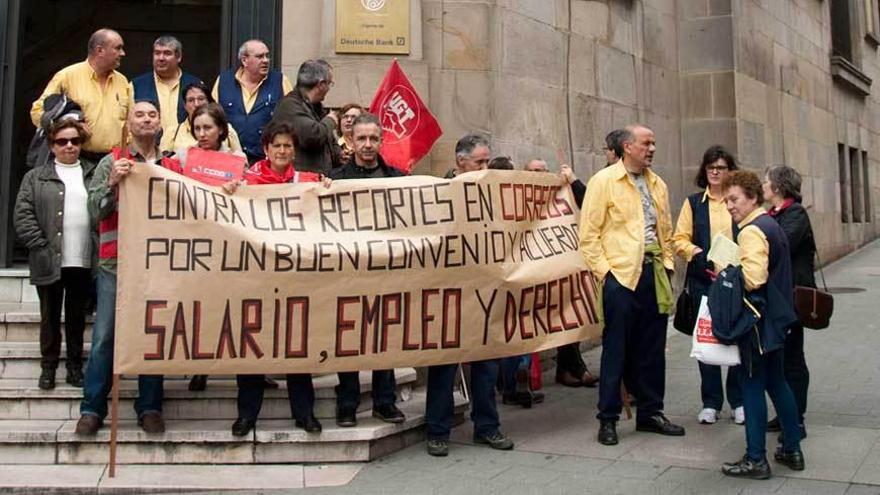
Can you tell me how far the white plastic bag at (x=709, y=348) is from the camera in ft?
14.1

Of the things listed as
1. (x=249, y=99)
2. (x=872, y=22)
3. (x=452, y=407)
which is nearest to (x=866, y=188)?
(x=872, y=22)

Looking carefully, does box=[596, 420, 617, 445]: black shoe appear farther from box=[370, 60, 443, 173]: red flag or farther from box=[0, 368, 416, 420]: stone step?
box=[370, 60, 443, 173]: red flag

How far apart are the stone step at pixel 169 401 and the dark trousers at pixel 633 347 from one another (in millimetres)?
1844

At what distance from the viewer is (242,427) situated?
15.3 ft

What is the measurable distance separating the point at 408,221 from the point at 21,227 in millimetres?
2461

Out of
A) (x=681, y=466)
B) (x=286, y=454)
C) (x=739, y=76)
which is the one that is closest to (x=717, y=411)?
(x=681, y=466)

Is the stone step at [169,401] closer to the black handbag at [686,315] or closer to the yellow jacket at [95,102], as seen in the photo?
the yellow jacket at [95,102]

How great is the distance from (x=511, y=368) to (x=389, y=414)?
4.91 feet

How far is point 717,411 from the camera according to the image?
5.59 m

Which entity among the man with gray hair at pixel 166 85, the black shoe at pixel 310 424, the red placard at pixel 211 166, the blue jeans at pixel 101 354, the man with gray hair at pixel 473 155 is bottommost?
the black shoe at pixel 310 424

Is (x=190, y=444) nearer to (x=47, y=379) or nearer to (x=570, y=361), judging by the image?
(x=47, y=379)

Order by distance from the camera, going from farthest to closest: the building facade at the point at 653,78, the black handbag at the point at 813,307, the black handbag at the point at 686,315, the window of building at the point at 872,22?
the window of building at the point at 872,22
the building facade at the point at 653,78
the black handbag at the point at 686,315
the black handbag at the point at 813,307

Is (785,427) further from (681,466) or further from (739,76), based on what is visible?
(739,76)

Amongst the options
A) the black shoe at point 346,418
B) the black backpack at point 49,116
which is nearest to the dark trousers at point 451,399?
the black shoe at point 346,418
